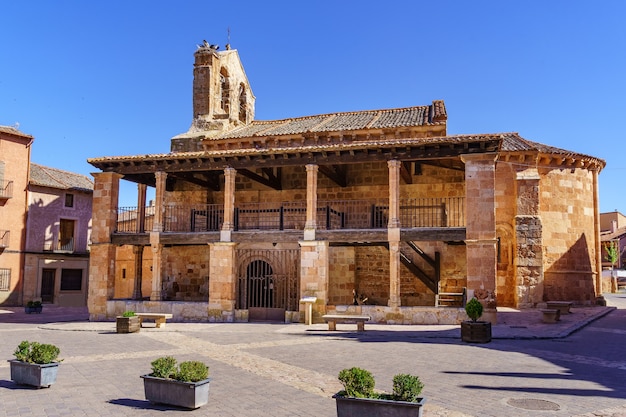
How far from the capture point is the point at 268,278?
2016cm

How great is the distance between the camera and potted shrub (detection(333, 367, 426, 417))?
5.17m

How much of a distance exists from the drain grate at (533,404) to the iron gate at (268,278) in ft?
42.5

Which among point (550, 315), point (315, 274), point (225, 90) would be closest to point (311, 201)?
point (315, 274)

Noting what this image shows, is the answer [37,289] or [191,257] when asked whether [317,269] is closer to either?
[191,257]

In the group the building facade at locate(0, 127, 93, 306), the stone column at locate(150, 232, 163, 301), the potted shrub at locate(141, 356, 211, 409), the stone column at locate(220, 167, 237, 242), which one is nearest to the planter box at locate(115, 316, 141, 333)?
the stone column at locate(150, 232, 163, 301)

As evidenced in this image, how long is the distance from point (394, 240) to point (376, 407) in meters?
11.8

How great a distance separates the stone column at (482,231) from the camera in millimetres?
15844

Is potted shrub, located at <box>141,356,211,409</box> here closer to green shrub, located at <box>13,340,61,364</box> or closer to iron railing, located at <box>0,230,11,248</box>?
Answer: green shrub, located at <box>13,340,61,364</box>

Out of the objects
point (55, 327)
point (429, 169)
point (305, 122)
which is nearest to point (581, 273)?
point (429, 169)

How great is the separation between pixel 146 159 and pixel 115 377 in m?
11.9

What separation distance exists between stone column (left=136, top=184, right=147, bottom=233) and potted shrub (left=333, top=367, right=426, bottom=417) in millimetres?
15816

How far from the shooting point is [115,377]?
8422mm

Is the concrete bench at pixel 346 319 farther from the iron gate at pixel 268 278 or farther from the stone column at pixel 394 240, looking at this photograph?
the iron gate at pixel 268 278

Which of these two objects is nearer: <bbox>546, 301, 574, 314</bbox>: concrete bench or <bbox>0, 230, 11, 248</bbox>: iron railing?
<bbox>546, 301, 574, 314</bbox>: concrete bench
